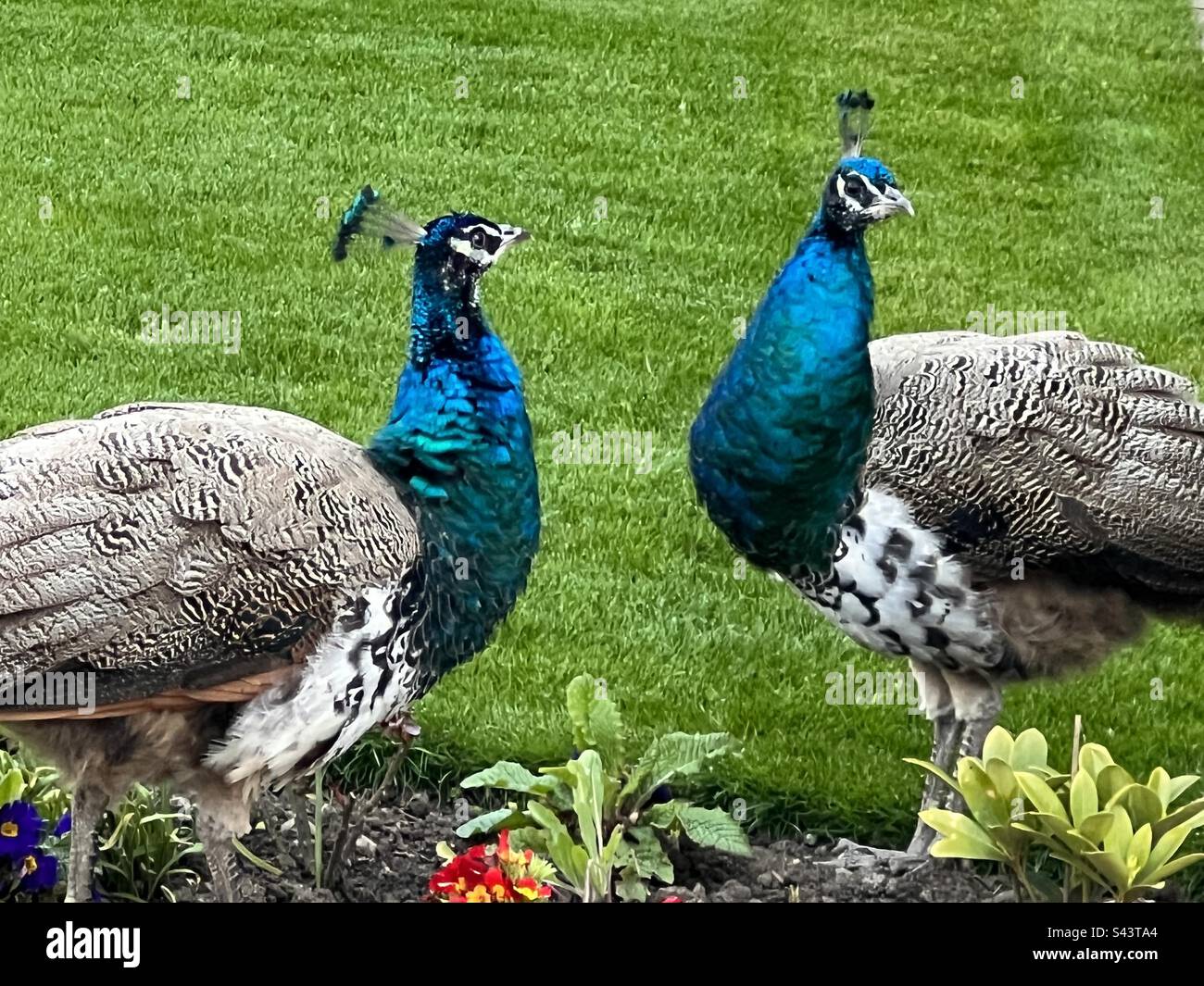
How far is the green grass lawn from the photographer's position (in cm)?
348

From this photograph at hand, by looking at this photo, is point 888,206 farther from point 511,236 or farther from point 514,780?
point 514,780

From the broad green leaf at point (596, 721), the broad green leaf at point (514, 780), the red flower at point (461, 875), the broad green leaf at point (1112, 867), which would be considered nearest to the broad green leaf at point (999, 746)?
the broad green leaf at point (1112, 867)

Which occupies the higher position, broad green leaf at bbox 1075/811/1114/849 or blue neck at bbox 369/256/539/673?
blue neck at bbox 369/256/539/673

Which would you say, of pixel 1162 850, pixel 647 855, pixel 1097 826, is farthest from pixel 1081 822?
pixel 647 855

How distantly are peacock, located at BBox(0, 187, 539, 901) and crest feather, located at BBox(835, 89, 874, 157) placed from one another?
25.5 inches

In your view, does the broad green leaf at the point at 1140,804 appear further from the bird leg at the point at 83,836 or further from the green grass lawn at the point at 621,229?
the bird leg at the point at 83,836

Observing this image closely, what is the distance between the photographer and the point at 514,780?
2789 millimetres

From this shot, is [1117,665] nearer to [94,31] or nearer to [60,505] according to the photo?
[60,505]

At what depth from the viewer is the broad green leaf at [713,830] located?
8.92 ft

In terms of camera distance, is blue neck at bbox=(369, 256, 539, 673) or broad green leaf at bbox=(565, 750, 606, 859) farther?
broad green leaf at bbox=(565, 750, 606, 859)

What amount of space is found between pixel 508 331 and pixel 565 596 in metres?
1.18

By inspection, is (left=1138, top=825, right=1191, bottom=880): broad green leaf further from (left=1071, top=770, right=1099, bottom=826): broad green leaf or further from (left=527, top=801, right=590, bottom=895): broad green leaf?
(left=527, top=801, right=590, bottom=895): broad green leaf

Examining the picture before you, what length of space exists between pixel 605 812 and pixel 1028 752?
2.27 ft

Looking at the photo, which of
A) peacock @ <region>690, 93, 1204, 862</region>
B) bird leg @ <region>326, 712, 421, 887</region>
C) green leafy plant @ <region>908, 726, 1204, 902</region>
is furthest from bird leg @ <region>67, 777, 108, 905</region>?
green leafy plant @ <region>908, 726, 1204, 902</region>
